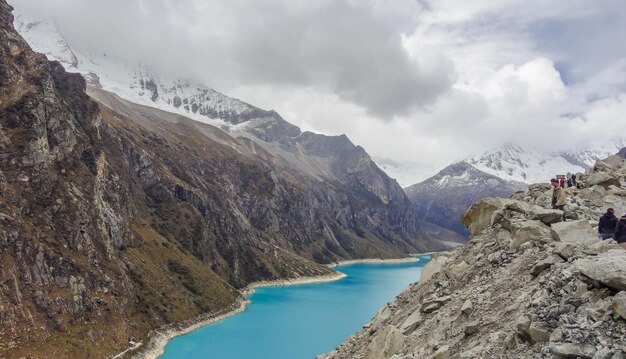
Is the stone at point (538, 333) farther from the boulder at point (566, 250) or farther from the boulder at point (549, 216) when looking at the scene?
the boulder at point (549, 216)

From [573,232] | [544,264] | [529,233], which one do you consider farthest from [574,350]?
[529,233]

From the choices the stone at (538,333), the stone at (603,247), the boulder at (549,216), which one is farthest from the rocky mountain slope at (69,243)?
the stone at (603,247)

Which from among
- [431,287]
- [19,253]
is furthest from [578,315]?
[19,253]

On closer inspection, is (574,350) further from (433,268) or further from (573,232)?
(433,268)

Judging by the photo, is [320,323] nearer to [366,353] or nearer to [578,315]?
[366,353]

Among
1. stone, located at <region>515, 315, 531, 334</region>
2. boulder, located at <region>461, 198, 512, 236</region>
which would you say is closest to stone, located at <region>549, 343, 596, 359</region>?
stone, located at <region>515, 315, 531, 334</region>

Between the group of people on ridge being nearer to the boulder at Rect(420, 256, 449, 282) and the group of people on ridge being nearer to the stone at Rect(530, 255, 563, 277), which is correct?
the stone at Rect(530, 255, 563, 277)
